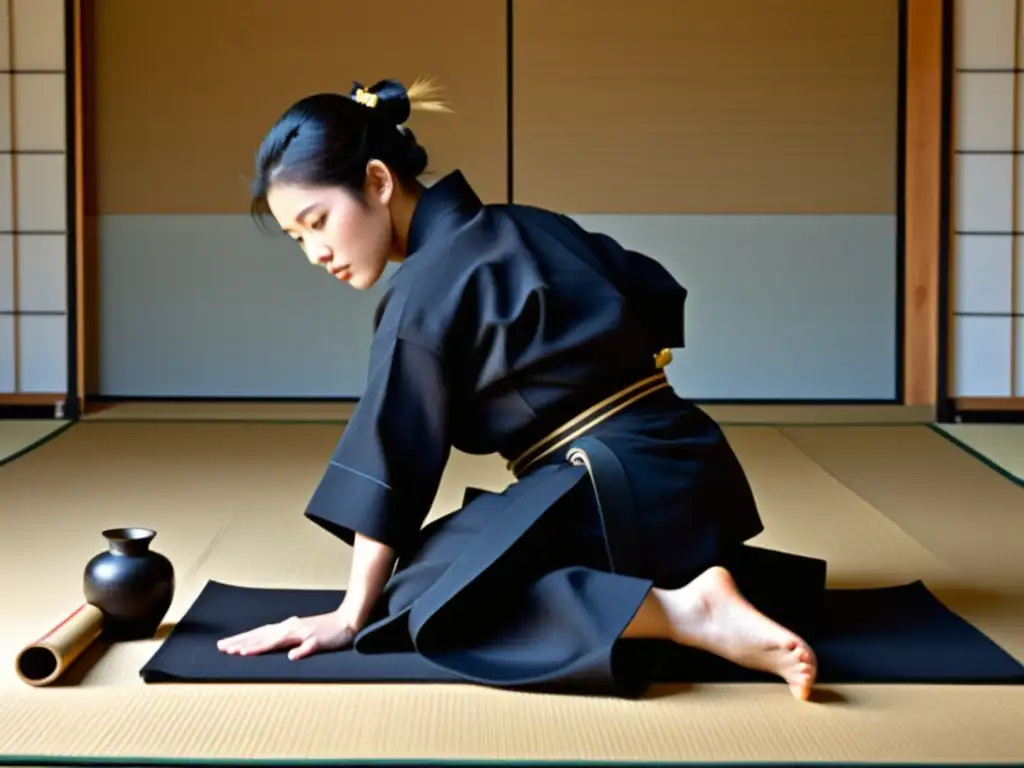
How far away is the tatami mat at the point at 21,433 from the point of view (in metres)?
4.53

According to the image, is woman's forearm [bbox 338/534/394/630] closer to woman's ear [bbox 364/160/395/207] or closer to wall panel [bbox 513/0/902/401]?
woman's ear [bbox 364/160/395/207]

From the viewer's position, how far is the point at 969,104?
5.45 m

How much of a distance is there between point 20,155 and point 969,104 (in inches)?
146

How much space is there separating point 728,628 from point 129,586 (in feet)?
3.22

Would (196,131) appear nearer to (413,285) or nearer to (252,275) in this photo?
(252,275)

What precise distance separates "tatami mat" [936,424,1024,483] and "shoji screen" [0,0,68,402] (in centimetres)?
340

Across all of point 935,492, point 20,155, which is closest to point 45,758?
point 935,492

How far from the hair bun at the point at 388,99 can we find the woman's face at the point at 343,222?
0.10 meters

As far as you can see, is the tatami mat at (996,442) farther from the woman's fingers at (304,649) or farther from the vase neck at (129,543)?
the vase neck at (129,543)

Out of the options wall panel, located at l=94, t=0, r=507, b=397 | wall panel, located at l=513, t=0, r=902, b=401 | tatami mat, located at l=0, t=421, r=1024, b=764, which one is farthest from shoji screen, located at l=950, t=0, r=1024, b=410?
wall panel, located at l=94, t=0, r=507, b=397

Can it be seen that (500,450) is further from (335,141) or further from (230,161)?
(230,161)

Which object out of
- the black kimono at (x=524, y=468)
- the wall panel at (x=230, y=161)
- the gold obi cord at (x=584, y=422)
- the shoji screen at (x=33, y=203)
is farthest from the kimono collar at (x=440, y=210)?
the shoji screen at (x=33, y=203)

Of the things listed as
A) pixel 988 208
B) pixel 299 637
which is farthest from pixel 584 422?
pixel 988 208

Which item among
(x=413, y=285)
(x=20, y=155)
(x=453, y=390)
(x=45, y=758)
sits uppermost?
(x=20, y=155)
